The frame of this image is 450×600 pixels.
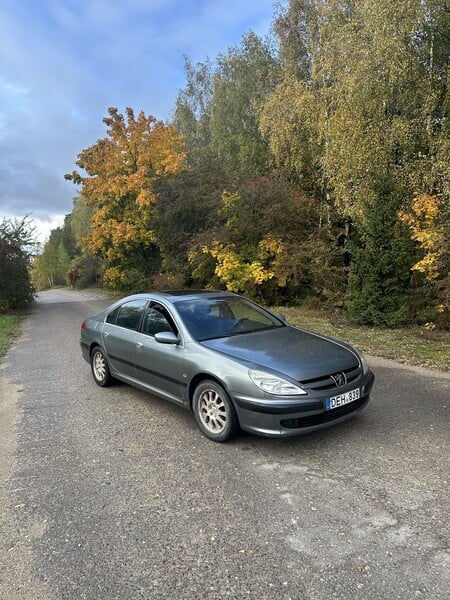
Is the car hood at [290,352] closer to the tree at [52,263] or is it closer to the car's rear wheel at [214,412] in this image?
the car's rear wheel at [214,412]

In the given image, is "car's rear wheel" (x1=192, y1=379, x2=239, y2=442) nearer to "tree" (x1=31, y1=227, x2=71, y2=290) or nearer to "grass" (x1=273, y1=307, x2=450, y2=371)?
"grass" (x1=273, y1=307, x2=450, y2=371)

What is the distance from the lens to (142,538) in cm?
294

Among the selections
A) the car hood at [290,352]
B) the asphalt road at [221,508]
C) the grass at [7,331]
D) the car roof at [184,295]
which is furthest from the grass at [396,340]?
the grass at [7,331]

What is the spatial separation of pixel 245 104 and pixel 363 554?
24927 mm

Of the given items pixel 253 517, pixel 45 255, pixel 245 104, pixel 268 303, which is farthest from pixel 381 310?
pixel 45 255

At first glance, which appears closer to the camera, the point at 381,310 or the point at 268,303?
the point at 381,310

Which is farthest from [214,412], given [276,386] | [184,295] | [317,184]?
[317,184]

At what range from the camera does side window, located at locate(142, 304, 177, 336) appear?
5215mm

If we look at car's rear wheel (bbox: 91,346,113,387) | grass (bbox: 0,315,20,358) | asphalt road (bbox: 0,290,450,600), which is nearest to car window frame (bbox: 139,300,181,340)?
asphalt road (bbox: 0,290,450,600)

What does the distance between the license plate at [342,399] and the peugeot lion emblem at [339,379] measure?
11 centimetres

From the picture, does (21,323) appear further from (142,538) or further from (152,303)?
(142,538)

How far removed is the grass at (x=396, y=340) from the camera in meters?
7.70

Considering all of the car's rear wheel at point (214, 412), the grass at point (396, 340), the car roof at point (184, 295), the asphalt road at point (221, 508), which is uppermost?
the car roof at point (184, 295)

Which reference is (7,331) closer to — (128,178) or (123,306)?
(123,306)
